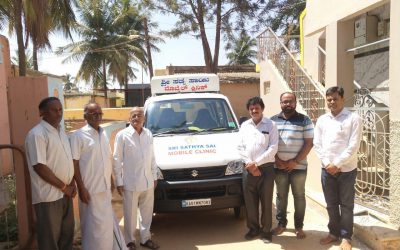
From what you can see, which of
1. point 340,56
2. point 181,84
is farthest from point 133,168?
point 340,56

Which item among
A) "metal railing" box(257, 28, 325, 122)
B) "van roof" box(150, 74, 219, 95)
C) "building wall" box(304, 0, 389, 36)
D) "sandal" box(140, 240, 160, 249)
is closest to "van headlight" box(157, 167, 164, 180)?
"sandal" box(140, 240, 160, 249)

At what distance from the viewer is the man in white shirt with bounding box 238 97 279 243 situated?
5.03m

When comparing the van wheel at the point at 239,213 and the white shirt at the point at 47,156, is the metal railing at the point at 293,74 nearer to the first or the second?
the van wheel at the point at 239,213

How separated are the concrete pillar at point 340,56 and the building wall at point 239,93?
13438 mm

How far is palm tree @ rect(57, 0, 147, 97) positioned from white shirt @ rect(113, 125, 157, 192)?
88.1ft

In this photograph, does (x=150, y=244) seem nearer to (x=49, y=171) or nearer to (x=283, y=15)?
(x=49, y=171)

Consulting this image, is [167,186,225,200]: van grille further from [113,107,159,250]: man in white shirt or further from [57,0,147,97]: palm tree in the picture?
[57,0,147,97]: palm tree

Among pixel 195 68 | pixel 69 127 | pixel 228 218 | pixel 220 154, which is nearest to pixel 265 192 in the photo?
pixel 220 154

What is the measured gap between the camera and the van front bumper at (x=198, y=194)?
17.5ft

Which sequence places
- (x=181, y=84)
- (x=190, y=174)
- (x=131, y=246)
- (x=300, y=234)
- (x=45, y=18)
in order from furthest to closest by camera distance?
(x=45, y=18), (x=181, y=84), (x=190, y=174), (x=300, y=234), (x=131, y=246)

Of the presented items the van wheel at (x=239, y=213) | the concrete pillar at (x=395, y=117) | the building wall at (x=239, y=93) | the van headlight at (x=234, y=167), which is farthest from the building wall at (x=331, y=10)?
the building wall at (x=239, y=93)

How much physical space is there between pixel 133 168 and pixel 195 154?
3.40 feet

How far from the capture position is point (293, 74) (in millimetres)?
10305

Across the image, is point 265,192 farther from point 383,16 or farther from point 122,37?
point 122,37
